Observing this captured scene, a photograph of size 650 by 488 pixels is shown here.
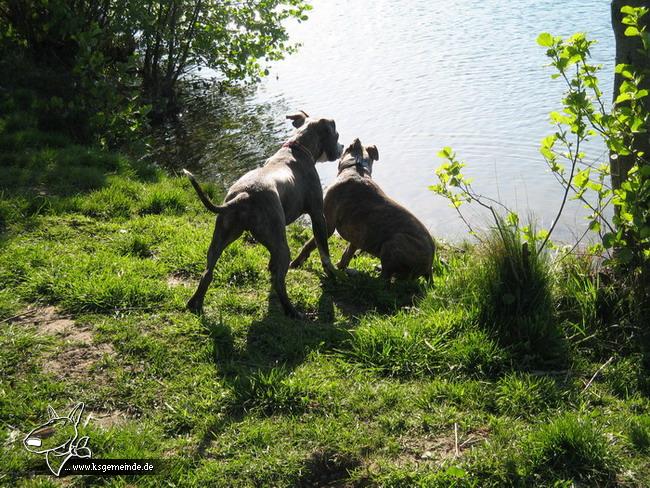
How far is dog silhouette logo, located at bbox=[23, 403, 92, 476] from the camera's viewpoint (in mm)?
3500

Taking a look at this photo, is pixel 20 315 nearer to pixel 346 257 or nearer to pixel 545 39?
pixel 346 257

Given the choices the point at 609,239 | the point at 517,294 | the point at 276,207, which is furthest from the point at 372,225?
the point at 609,239

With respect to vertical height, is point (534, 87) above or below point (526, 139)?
above

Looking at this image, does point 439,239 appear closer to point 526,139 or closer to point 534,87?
point 526,139

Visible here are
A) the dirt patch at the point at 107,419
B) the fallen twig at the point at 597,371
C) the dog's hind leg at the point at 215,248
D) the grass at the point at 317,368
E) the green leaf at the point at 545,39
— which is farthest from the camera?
the dog's hind leg at the point at 215,248

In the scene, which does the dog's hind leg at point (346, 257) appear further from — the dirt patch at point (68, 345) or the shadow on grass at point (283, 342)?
the dirt patch at point (68, 345)

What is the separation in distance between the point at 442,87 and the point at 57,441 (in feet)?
35.4

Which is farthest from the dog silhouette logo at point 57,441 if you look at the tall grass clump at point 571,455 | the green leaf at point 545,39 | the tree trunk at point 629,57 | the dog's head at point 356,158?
the dog's head at point 356,158

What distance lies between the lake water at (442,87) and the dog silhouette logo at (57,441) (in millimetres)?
5442

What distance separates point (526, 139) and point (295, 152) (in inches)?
201

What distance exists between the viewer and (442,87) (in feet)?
42.5

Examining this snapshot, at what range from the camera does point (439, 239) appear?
8.12 meters

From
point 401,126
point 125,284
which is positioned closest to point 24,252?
point 125,284

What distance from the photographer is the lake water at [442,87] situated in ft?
30.7
